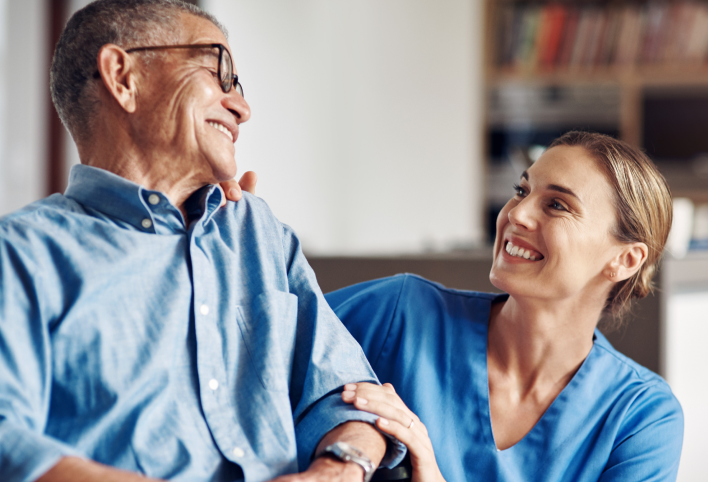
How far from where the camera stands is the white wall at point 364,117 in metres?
2.59

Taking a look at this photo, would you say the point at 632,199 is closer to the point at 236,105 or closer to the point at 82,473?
the point at 236,105

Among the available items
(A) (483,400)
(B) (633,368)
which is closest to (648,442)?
(B) (633,368)

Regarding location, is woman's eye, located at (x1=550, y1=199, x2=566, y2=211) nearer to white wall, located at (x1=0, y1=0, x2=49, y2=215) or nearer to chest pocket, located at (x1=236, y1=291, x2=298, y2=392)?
chest pocket, located at (x1=236, y1=291, x2=298, y2=392)

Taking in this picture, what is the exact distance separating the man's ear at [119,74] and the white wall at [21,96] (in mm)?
2032

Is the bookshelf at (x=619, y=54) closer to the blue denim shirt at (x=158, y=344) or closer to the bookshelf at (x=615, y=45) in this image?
the bookshelf at (x=615, y=45)

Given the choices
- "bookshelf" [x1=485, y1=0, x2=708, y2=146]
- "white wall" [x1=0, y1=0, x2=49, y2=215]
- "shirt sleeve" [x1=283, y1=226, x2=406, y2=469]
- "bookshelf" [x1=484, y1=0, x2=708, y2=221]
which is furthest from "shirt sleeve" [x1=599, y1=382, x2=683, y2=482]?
"bookshelf" [x1=485, y1=0, x2=708, y2=146]

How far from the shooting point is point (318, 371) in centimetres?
103

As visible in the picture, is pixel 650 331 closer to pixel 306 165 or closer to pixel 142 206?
pixel 142 206

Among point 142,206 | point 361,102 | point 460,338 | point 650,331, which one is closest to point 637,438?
point 460,338

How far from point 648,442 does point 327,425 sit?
590 millimetres

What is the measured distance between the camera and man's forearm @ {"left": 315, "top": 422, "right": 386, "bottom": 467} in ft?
3.11

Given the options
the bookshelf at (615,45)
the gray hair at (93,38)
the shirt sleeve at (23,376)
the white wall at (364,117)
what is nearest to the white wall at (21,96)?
the white wall at (364,117)

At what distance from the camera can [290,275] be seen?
3.74ft

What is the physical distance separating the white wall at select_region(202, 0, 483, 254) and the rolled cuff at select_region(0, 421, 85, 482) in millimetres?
1399
